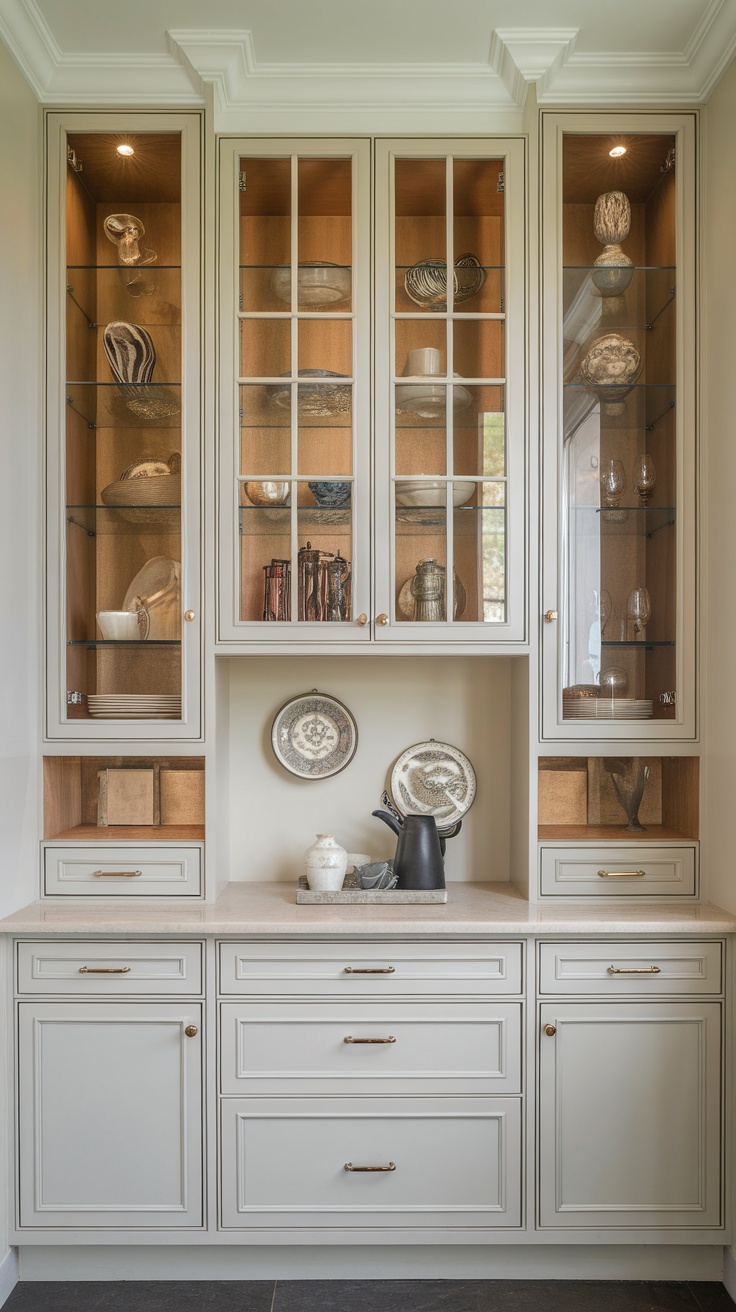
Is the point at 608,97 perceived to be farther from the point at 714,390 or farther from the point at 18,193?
the point at 18,193

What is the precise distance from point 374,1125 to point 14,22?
286 cm

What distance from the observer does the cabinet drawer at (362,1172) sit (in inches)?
86.4

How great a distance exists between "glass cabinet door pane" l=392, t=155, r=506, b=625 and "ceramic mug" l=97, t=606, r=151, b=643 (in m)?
0.70

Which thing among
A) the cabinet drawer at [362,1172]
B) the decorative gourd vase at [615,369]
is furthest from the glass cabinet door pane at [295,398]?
the cabinet drawer at [362,1172]

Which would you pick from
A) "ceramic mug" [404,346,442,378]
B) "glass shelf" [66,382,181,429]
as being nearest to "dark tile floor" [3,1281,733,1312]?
"glass shelf" [66,382,181,429]

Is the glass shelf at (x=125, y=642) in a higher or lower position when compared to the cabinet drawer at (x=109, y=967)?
higher

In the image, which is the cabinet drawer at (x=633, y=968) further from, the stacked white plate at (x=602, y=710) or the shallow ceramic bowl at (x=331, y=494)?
the shallow ceramic bowl at (x=331, y=494)

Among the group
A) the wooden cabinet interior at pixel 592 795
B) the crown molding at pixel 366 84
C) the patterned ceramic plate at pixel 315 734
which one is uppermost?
the crown molding at pixel 366 84

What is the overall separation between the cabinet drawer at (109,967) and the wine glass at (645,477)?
1.68 m

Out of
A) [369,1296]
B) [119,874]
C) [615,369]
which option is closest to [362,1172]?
[369,1296]

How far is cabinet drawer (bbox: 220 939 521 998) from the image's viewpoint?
7.27 ft

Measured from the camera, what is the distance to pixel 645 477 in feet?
7.89

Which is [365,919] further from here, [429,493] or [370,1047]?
[429,493]

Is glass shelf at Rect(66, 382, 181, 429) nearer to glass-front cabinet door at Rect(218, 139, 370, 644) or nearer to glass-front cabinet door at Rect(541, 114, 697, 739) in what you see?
glass-front cabinet door at Rect(218, 139, 370, 644)
